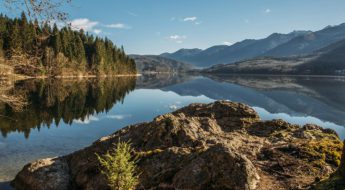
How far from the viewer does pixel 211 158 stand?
12633 mm

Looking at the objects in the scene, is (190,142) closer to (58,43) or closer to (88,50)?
(58,43)

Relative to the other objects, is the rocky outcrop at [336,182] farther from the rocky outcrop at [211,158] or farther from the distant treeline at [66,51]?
the distant treeline at [66,51]

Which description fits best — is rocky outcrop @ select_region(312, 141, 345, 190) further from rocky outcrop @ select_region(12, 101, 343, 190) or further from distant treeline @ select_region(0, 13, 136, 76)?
distant treeline @ select_region(0, 13, 136, 76)

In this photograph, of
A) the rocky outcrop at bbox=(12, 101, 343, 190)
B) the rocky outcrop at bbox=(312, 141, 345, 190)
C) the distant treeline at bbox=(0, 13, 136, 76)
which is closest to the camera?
the rocky outcrop at bbox=(312, 141, 345, 190)

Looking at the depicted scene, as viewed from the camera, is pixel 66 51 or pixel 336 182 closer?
pixel 336 182

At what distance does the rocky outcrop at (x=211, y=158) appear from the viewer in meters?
12.3

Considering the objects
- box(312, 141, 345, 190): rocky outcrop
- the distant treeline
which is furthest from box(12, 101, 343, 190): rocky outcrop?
the distant treeline

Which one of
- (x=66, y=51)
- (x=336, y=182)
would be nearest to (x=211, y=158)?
(x=336, y=182)

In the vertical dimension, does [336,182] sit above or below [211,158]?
below

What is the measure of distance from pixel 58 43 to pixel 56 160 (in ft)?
404

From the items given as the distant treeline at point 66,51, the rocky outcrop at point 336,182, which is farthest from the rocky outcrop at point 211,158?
the distant treeline at point 66,51

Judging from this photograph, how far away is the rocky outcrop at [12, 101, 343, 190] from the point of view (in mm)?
12258

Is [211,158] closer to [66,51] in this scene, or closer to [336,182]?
[336,182]

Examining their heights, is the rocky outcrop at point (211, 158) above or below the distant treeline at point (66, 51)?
below
